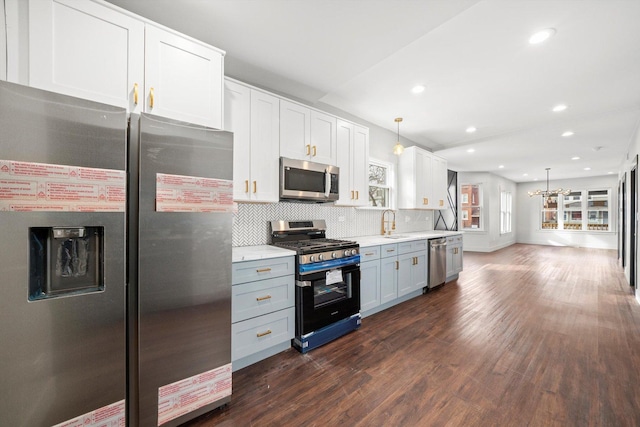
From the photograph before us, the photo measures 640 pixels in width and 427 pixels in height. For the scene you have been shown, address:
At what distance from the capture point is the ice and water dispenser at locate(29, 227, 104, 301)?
1208 mm

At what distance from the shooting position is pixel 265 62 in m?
2.58

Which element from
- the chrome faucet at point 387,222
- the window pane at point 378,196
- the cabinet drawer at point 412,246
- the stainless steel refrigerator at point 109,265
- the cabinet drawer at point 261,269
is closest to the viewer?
the stainless steel refrigerator at point 109,265

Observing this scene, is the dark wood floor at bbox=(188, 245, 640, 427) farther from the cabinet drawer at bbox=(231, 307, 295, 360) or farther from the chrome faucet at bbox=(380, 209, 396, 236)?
the chrome faucet at bbox=(380, 209, 396, 236)

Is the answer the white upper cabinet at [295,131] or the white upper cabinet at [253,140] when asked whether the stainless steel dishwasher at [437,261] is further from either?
the white upper cabinet at [253,140]

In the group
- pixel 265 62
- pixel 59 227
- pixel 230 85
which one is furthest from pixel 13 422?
pixel 265 62

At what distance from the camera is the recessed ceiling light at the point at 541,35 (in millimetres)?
2102

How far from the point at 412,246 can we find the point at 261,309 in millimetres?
2542

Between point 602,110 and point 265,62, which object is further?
point 602,110

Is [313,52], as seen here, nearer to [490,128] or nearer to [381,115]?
[381,115]

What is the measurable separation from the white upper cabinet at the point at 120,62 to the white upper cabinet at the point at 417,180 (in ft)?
11.7

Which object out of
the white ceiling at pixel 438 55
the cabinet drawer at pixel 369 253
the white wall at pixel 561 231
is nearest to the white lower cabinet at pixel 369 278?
the cabinet drawer at pixel 369 253

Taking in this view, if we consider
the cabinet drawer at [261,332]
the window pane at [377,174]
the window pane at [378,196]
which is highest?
the window pane at [377,174]

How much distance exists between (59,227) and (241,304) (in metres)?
1.26

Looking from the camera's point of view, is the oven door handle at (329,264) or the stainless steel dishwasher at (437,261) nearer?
the oven door handle at (329,264)
